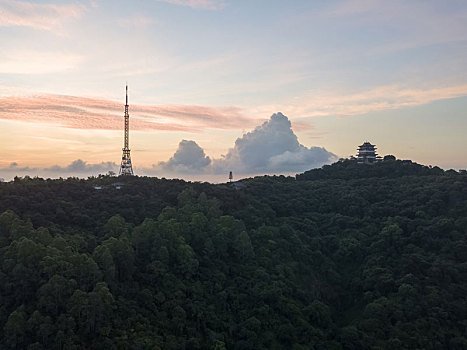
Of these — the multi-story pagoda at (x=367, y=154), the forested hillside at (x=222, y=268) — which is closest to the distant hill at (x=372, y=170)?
the multi-story pagoda at (x=367, y=154)

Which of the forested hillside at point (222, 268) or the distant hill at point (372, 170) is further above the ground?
the distant hill at point (372, 170)

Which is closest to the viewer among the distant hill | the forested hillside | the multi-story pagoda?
the forested hillside

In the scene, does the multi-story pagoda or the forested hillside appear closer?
the forested hillside

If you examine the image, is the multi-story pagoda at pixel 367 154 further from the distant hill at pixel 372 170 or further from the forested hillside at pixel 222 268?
the forested hillside at pixel 222 268

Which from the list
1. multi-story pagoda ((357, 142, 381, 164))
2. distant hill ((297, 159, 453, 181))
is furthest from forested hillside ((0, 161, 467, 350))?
multi-story pagoda ((357, 142, 381, 164))

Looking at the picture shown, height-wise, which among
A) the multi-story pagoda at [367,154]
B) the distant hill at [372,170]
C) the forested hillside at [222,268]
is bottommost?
the forested hillside at [222,268]

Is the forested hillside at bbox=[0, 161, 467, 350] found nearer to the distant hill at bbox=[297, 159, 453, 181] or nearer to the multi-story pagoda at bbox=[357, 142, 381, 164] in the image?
the distant hill at bbox=[297, 159, 453, 181]
